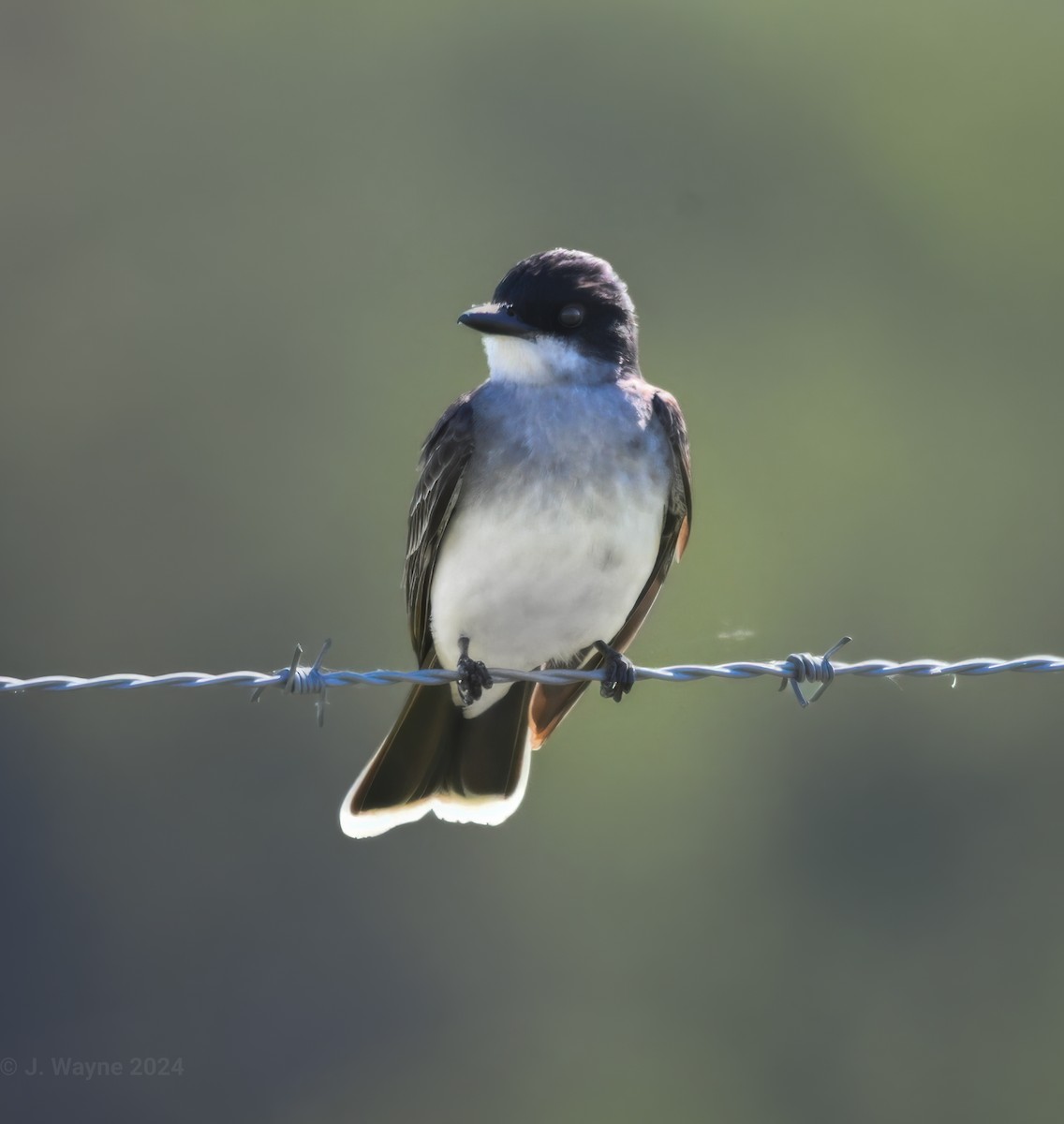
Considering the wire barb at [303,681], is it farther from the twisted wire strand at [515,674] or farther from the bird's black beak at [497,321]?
the bird's black beak at [497,321]

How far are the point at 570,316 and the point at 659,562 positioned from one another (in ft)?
2.83

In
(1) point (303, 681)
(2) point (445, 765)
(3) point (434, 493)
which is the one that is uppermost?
(3) point (434, 493)

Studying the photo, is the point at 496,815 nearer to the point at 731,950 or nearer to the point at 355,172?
the point at 731,950

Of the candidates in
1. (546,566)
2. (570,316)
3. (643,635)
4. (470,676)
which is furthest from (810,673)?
(643,635)

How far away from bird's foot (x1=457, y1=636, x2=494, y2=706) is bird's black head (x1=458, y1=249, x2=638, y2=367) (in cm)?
101

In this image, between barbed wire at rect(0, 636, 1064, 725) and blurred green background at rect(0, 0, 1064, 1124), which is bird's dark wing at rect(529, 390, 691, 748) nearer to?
barbed wire at rect(0, 636, 1064, 725)

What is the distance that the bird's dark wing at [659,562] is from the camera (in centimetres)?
779

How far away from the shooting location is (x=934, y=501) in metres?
30.7

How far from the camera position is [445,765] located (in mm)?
8055

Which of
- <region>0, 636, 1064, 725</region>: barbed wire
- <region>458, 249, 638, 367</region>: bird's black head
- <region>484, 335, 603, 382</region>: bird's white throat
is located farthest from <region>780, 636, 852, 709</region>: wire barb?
<region>458, 249, 638, 367</region>: bird's black head

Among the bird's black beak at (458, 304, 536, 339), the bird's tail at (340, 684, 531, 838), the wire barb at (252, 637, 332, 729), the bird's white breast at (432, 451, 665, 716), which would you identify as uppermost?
the bird's black beak at (458, 304, 536, 339)

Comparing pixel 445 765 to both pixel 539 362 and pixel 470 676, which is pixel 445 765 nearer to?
pixel 470 676

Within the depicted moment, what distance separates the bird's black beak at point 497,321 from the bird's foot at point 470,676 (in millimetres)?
990

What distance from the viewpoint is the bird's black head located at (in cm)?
772
